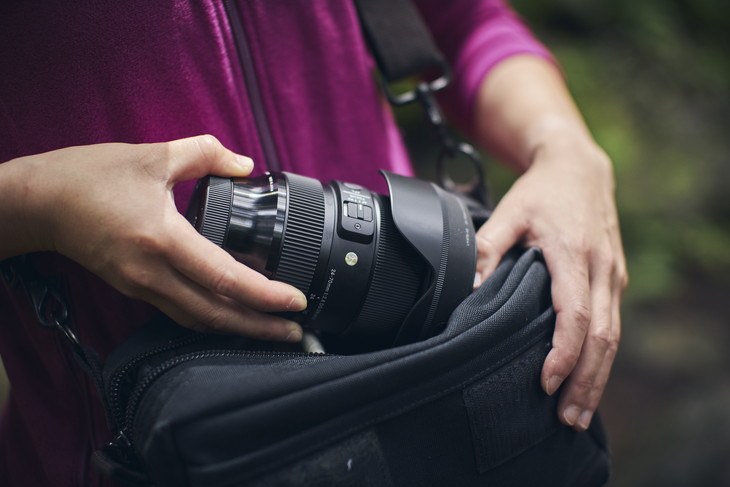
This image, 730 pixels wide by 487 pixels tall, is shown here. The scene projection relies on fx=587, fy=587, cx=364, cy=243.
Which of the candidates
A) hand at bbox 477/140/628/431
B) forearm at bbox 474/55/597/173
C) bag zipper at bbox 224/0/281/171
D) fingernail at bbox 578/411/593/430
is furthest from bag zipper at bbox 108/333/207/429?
forearm at bbox 474/55/597/173

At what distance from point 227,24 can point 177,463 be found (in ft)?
1.68

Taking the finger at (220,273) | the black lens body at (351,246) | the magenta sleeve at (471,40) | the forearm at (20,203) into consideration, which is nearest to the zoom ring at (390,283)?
the black lens body at (351,246)

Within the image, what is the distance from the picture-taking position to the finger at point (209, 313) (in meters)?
0.60

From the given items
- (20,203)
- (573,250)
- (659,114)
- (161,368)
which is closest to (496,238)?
(573,250)

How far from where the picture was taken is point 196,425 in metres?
0.51

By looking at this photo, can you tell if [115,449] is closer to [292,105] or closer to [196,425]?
[196,425]

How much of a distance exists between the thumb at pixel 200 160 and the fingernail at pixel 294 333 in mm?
175

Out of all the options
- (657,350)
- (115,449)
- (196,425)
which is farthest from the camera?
(657,350)

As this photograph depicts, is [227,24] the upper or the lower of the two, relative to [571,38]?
upper

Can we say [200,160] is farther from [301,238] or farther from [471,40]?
[471,40]

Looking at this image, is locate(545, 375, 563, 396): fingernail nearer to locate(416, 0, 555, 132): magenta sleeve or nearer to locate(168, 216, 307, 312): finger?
locate(168, 216, 307, 312): finger

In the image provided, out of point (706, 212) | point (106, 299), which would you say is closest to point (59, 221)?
point (106, 299)

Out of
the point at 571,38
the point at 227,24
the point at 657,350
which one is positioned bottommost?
the point at 657,350

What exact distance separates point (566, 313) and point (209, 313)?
0.42 metres
